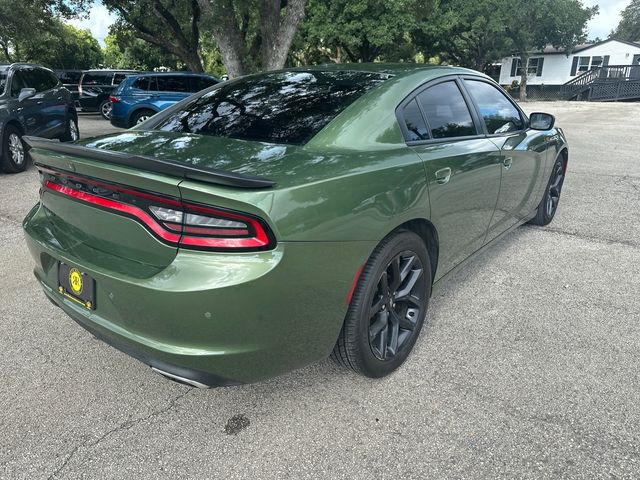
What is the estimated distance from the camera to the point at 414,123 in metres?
Answer: 2.55

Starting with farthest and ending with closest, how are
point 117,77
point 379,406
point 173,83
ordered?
point 117,77 → point 173,83 → point 379,406

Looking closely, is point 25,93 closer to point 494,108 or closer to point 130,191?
point 130,191

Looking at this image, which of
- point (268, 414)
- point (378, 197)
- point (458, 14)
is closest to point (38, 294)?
point (268, 414)

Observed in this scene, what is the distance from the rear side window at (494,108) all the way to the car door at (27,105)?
7037 millimetres

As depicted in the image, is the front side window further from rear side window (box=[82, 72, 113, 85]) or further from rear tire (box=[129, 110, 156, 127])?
rear side window (box=[82, 72, 113, 85])

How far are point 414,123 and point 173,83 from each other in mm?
11456

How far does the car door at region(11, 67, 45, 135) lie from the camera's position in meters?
7.38

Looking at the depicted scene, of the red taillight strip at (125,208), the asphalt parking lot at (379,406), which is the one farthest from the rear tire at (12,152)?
the red taillight strip at (125,208)

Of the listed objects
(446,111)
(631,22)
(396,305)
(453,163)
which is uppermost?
(631,22)

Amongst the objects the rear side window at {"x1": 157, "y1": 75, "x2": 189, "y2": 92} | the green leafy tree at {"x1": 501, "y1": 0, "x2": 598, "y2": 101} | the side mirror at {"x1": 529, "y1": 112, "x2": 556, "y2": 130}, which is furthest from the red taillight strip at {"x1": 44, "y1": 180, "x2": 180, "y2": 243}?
the green leafy tree at {"x1": 501, "y1": 0, "x2": 598, "y2": 101}

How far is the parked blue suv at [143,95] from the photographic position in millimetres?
11789

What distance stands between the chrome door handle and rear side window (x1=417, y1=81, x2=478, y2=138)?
0.76ft

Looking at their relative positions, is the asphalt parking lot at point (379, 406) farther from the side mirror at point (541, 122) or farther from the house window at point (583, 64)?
the house window at point (583, 64)

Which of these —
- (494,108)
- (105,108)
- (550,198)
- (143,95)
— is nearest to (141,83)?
(143,95)
